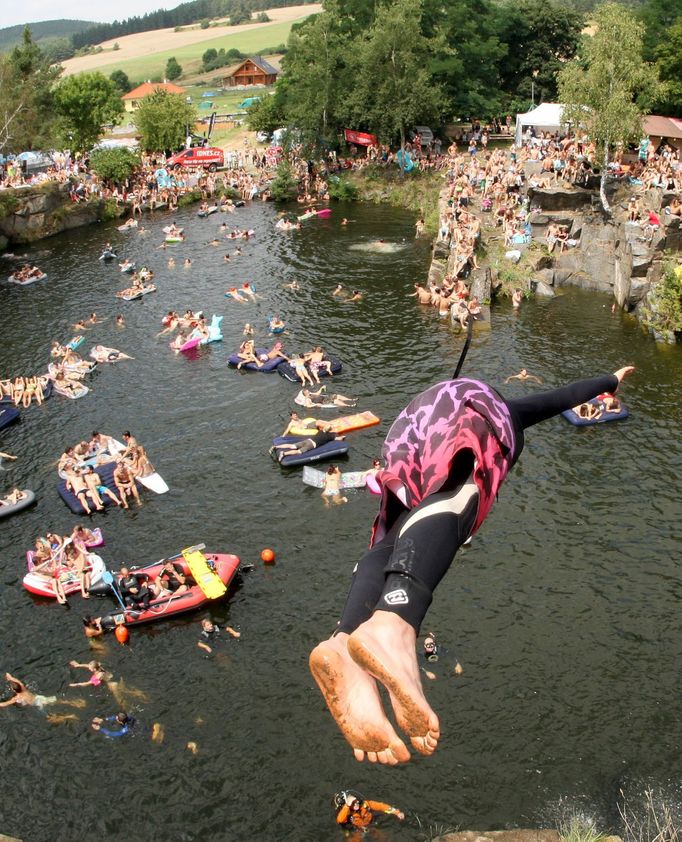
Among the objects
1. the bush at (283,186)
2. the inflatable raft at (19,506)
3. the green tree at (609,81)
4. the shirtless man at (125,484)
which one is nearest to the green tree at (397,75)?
the bush at (283,186)

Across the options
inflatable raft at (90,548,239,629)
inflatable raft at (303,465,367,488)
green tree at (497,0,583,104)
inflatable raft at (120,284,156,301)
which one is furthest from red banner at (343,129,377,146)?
inflatable raft at (90,548,239,629)

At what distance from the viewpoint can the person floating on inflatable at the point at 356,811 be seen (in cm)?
1579

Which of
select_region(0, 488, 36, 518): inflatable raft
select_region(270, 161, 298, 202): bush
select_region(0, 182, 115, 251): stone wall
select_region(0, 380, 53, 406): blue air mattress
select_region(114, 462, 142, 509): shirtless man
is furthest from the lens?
select_region(270, 161, 298, 202): bush

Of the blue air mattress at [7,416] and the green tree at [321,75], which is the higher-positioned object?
the green tree at [321,75]

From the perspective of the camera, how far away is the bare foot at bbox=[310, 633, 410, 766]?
3770 mm

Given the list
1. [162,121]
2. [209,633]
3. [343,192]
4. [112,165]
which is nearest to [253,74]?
[162,121]

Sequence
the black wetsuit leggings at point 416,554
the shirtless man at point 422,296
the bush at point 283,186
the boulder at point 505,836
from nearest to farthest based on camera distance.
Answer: the black wetsuit leggings at point 416,554 → the boulder at point 505,836 → the shirtless man at point 422,296 → the bush at point 283,186

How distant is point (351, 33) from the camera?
77.2 meters

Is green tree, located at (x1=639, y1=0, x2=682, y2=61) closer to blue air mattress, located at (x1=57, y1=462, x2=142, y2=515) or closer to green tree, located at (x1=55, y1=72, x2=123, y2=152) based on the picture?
green tree, located at (x1=55, y1=72, x2=123, y2=152)

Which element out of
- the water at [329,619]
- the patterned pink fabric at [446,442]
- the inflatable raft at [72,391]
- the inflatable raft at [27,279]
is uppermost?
the patterned pink fabric at [446,442]

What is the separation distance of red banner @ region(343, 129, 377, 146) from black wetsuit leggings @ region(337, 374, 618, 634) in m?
72.3

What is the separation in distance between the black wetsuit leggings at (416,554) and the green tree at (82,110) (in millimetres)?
79305

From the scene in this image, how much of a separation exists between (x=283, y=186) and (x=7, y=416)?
4353cm

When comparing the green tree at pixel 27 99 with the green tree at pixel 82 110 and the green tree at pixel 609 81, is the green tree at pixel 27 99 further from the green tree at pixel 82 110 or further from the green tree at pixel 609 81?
the green tree at pixel 609 81
